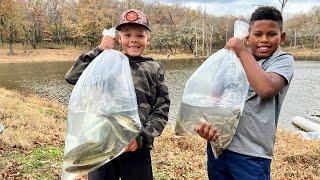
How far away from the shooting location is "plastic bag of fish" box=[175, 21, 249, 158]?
2090 mm

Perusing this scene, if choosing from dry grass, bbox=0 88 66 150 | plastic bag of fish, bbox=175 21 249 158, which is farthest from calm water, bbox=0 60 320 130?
plastic bag of fish, bbox=175 21 249 158

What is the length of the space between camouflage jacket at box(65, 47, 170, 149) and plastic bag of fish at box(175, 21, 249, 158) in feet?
0.68

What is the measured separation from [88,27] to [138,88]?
52.9 m

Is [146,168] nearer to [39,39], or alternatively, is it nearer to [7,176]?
[7,176]

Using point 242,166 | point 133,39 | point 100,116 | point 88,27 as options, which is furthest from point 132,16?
point 88,27

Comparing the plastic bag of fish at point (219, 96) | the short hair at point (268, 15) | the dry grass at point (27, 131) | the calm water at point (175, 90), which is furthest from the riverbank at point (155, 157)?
the calm water at point (175, 90)

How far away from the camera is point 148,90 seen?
2.45 metres

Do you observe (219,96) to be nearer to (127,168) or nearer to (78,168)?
(127,168)

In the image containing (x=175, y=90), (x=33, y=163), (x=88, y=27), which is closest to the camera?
(x=33, y=163)

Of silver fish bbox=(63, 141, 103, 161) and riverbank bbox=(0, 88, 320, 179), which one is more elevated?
silver fish bbox=(63, 141, 103, 161)

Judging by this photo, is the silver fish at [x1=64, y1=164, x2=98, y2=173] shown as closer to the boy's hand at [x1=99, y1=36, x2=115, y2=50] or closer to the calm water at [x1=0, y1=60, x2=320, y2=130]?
the boy's hand at [x1=99, y1=36, x2=115, y2=50]

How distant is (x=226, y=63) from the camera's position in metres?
2.21

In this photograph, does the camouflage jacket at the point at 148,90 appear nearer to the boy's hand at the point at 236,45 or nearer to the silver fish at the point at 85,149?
the silver fish at the point at 85,149

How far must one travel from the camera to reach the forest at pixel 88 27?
50.1 metres
